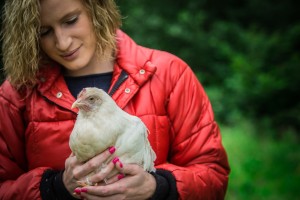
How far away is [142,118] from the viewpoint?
243 cm

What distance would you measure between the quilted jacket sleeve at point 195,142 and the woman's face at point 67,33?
511 millimetres

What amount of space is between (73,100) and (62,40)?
0.32 m

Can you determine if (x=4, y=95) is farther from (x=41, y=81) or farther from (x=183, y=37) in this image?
(x=183, y=37)

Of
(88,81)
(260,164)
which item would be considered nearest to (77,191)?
(88,81)

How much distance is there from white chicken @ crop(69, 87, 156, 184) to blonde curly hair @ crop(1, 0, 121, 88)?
45cm

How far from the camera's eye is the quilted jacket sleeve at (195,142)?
2465 millimetres

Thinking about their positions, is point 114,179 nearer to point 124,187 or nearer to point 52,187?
point 124,187

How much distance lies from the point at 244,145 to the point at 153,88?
4.10 metres

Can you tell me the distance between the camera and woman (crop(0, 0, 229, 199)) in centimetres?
237

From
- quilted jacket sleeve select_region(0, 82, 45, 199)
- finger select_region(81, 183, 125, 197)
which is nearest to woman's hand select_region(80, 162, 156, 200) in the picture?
finger select_region(81, 183, 125, 197)

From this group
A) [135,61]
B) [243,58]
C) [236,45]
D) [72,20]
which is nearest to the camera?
[72,20]

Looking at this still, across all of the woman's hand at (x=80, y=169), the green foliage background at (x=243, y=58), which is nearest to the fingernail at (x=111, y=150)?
the woman's hand at (x=80, y=169)

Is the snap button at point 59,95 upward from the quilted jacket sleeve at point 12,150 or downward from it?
upward

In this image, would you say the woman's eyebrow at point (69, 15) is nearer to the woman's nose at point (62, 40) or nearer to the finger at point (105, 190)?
the woman's nose at point (62, 40)
